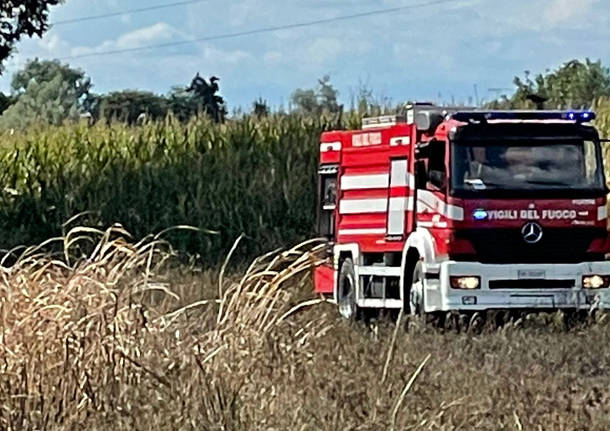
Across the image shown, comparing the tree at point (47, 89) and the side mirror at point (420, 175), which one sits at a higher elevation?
the tree at point (47, 89)

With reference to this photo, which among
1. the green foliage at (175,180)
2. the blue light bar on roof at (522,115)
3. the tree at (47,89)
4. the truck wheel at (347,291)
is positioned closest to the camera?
the blue light bar on roof at (522,115)

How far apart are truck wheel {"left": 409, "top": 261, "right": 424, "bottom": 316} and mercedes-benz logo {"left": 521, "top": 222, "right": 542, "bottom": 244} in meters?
1.26

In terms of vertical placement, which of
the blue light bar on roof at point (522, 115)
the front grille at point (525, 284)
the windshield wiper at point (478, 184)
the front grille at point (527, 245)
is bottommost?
the front grille at point (525, 284)

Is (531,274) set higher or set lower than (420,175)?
lower

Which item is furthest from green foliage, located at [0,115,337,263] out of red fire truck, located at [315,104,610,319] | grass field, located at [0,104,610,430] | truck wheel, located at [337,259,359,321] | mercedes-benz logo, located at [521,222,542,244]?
grass field, located at [0,104,610,430]

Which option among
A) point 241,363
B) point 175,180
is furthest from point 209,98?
point 241,363

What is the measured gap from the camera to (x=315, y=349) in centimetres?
1137

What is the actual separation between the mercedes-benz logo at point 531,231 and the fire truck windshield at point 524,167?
1.31 feet

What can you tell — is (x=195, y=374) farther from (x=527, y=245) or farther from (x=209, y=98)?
(x=209, y=98)

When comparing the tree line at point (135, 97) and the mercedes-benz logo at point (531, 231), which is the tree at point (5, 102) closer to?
the tree line at point (135, 97)

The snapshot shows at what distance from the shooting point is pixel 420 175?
57.1 feet

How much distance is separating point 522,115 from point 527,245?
1525mm

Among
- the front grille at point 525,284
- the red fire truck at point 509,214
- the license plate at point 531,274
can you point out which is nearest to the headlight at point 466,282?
the red fire truck at point 509,214

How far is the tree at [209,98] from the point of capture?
110ft
